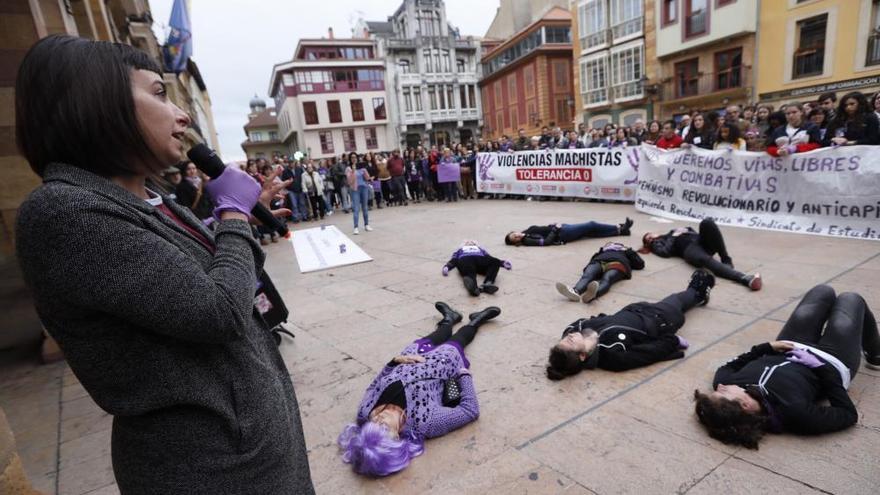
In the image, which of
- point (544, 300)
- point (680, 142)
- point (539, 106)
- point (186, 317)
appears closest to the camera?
point (186, 317)

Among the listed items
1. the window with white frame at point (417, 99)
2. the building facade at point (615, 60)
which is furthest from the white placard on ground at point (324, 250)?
the window with white frame at point (417, 99)

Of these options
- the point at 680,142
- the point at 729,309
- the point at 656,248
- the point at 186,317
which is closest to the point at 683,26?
the point at 680,142

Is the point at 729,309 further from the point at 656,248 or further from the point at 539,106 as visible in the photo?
the point at 539,106

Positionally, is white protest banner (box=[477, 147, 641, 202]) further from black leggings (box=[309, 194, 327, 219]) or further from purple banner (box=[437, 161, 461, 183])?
black leggings (box=[309, 194, 327, 219])

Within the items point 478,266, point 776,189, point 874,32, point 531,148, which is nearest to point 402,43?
point 531,148

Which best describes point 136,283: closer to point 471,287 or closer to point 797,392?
point 797,392

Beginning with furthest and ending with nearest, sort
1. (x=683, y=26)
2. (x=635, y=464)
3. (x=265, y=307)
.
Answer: (x=683, y=26), (x=265, y=307), (x=635, y=464)

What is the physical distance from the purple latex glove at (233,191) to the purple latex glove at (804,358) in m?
3.05

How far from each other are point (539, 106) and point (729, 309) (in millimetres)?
33471

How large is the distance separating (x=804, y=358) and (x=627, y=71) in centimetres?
2745

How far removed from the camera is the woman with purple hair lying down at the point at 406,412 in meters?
2.44

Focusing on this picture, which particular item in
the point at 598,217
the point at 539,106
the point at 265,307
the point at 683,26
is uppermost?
the point at 683,26

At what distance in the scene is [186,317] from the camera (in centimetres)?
93

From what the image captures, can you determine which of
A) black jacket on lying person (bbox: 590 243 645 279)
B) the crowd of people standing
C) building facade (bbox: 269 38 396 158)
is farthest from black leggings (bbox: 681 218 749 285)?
building facade (bbox: 269 38 396 158)
